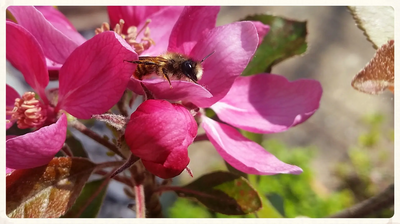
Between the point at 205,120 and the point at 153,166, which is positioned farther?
the point at 205,120

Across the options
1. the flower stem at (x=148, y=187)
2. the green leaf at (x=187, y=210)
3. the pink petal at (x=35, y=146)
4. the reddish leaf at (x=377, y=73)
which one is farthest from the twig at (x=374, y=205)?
the green leaf at (x=187, y=210)

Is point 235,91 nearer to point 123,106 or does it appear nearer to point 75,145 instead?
point 123,106

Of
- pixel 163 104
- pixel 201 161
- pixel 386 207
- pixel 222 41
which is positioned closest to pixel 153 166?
pixel 163 104

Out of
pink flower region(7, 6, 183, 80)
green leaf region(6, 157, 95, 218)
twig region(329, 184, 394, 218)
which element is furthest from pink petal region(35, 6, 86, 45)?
twig region(329, 184, 394, 218)

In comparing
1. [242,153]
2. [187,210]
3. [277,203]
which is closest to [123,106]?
[242,153]

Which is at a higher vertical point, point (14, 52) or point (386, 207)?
point (14, 52)

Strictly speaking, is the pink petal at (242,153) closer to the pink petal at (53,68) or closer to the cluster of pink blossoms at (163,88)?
the cluster of pink blossoms at (163,88)

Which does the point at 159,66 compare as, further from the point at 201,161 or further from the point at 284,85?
the point at 201,161
